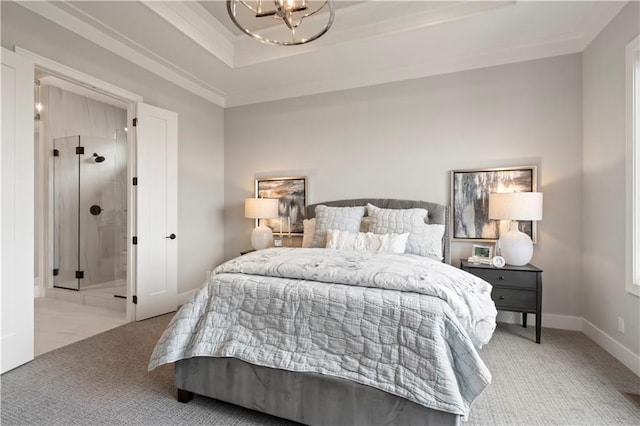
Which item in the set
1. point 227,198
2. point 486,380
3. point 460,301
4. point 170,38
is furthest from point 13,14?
point 486,380

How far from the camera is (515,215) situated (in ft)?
9.52

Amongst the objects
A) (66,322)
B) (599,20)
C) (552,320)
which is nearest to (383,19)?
(599,20)

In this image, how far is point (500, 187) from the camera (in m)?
3.31

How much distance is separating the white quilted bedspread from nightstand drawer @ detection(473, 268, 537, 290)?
3.13 feet

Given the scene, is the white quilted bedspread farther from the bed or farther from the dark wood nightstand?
the dark wood nightstand

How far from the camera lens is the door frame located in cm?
265

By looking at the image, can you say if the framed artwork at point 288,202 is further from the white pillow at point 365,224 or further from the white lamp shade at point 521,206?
the white lamp shade at point 521,206

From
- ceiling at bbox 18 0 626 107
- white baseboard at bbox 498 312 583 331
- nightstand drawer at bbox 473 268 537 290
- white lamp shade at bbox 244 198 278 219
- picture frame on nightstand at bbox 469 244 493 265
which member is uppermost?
ceiling at bbox 18 0 626 107

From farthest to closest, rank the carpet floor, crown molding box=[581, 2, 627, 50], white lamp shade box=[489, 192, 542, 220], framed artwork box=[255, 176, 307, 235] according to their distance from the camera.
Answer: framed artwork box=[255, 176, 307, 235]
white lamp shade box=[489, 192, 542, 220]
crown molding box=[581, 2, 627, 50]
the carpet floor

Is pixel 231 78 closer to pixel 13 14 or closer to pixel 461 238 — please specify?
pixel 13 14

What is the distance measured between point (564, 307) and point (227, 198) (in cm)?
443

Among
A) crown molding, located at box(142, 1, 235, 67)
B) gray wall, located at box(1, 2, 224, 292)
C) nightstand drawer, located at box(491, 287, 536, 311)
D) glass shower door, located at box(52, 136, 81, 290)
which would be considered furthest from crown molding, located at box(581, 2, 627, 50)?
glass shower door, located at box(52, 136, 81, 290)

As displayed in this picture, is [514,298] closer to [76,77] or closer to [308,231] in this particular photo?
[308,231]

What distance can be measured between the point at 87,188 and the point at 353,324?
4.99 meters
